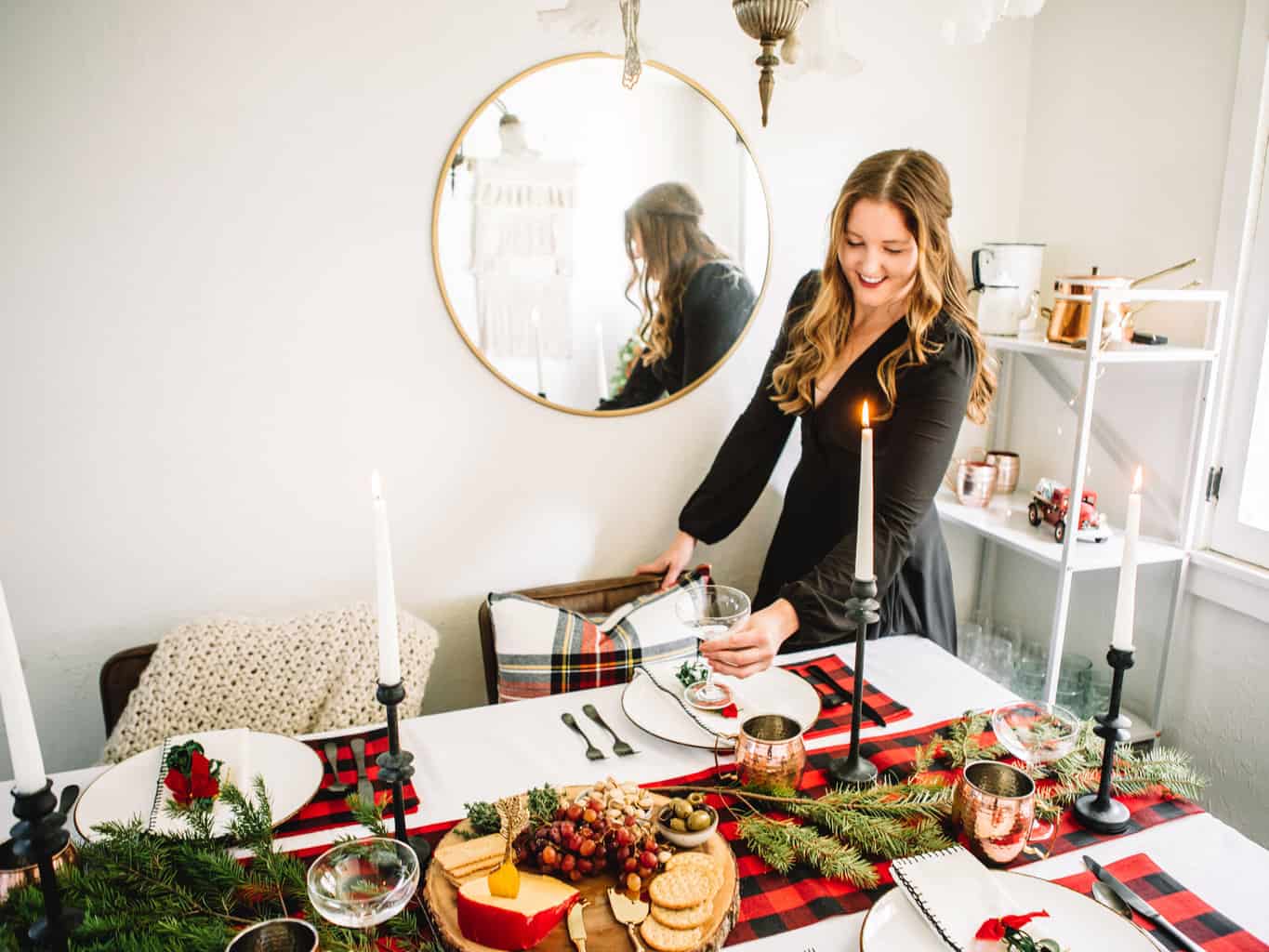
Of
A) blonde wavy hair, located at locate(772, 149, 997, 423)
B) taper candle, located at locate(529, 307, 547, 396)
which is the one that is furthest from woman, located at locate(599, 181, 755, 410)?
blonde wavy hair, located at locate(772, 149, 997, 423)

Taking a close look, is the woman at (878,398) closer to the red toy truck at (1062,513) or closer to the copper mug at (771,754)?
the copper mug at (771,754)

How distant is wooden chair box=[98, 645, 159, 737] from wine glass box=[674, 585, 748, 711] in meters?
1.17

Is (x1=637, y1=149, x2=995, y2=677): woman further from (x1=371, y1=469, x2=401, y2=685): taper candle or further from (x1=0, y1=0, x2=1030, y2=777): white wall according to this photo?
(x1=371, y1=469, x2=401, y2=685): taper candle

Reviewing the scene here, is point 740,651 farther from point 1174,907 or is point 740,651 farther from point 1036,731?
point 1174,907

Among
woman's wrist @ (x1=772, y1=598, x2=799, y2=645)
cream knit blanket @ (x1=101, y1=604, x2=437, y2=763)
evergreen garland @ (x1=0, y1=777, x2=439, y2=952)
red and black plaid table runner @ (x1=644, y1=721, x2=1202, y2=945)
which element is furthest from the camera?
cream knit blanket @ (x1=101, y1=604, x2=437, y2=763)

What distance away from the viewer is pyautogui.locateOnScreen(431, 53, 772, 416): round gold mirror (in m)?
1.95

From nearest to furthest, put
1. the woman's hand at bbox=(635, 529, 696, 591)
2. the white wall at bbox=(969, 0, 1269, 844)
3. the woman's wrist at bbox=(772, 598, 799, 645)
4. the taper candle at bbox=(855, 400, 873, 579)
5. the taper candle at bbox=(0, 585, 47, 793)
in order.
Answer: the taper candle at bbox=(0, 585, 47, 793) < the taper candle at bbox=(855, 400, 873, 579) < the woman's wrist at bbox=(772, 598, 799, 645) < the white wall at bbox=(969, 0, 1269, 844) < the woman's hand at bbox=(635, 529, 696, 591)

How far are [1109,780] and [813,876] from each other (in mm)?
429

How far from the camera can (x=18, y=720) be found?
2.54 ft

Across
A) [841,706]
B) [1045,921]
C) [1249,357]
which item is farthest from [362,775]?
[1249,357]

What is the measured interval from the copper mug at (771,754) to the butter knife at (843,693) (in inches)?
10.5

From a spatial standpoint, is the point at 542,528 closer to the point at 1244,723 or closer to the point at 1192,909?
the point at 1192,909

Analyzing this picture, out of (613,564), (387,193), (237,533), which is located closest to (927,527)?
(613,564)

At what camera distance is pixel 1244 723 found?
6.34ft
